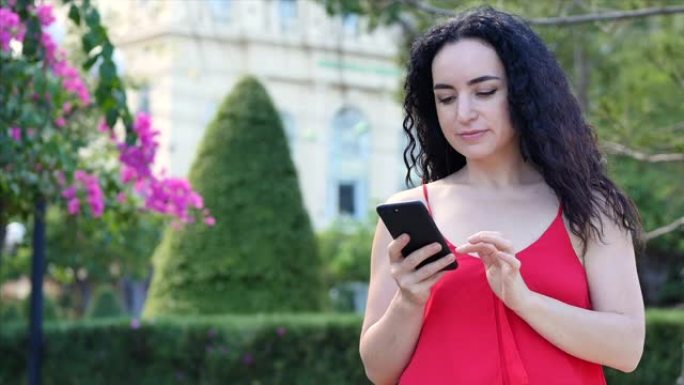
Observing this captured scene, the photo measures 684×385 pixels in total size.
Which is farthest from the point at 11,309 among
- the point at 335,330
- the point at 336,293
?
the point at 335,330

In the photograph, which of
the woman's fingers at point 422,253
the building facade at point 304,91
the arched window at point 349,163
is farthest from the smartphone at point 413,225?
the arched window at point 349,163

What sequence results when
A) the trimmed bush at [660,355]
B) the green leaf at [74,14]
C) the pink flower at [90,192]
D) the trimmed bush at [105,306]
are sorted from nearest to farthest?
the green leaf at [74,14], the pink flower at [90,192], the trimmed bush at [660,355], the trimmed bush at [105,306]

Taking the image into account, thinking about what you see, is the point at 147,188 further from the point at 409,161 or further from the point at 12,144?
the point at 409,161

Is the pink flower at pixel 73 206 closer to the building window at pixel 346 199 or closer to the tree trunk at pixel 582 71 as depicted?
the tree trunk at pixel 582 71

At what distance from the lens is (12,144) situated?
444 centimetres

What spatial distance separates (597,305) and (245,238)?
7552mm

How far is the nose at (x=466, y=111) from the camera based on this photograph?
2.25 m

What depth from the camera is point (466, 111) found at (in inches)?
88.6

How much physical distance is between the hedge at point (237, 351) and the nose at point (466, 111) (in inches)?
210

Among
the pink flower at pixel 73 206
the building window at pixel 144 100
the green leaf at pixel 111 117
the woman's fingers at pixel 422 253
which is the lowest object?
the building window at pixel 144 100

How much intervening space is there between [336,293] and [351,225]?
4.47 meters

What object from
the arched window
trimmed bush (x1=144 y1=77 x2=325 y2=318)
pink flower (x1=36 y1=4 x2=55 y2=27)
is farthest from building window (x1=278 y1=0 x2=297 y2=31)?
pink flower (x1=36 y1=4 x2=55 y2=27)

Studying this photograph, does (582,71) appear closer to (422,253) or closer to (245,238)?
(245,238)

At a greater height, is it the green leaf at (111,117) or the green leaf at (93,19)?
the green leaf at (93,19)
